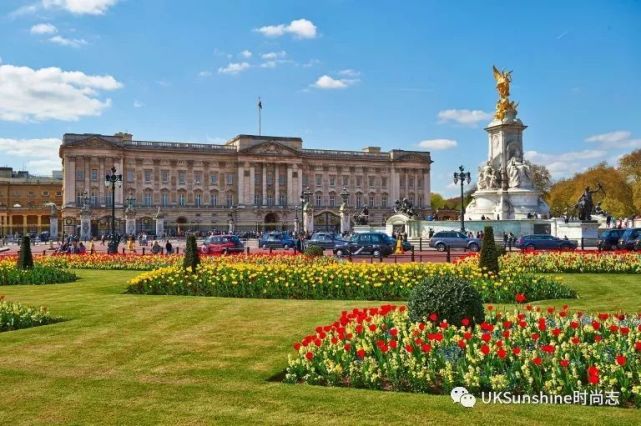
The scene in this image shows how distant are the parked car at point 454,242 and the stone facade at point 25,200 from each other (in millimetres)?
81379

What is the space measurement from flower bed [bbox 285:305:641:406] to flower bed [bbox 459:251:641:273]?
12626 millimetres

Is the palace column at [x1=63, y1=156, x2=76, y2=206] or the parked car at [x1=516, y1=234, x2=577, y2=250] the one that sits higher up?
the palace column at [x1=63, y1=156, x2=76, y2=206]

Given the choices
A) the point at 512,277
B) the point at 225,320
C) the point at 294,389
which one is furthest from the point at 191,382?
the point at 512,277

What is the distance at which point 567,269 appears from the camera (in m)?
21.8

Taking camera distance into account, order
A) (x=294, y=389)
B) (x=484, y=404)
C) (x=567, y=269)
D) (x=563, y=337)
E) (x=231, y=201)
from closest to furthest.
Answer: (x=484, y=404)
(x=294, y=389)
(x=563, y=337)
(x=567, y=269)
(x=231, y=201)

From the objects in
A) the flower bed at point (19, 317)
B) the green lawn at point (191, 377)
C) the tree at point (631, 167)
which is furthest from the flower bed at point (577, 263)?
the tree at point (631, 167)

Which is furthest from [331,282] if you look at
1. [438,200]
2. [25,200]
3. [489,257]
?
[438,200]

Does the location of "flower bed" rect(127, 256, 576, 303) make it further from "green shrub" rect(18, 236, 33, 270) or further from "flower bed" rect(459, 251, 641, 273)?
"green shrub" rect(18, 236, 33, 270)

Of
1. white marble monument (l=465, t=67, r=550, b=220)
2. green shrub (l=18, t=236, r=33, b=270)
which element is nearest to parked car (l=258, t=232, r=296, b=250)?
white marble monument (l=465, t=67, r=550, b=220)

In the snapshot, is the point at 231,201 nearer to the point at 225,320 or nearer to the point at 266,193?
the point at 266,193

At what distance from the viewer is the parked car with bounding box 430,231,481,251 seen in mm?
38250

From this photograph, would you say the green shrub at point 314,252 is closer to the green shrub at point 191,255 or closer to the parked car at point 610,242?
the green shrub at point 191,255

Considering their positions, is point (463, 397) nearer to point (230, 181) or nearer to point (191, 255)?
point (191, 255)

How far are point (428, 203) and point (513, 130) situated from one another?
234ft
